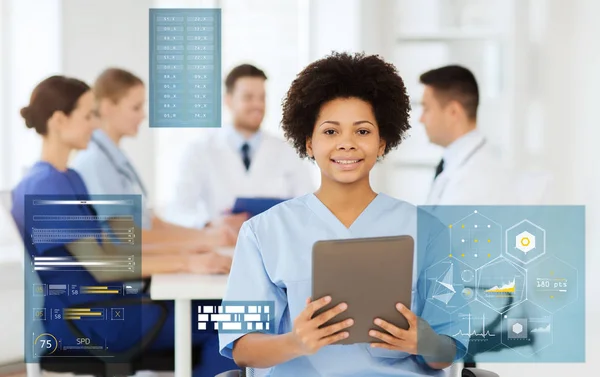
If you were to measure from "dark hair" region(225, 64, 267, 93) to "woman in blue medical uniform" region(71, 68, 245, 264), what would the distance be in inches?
7.9

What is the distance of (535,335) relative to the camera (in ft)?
5.94

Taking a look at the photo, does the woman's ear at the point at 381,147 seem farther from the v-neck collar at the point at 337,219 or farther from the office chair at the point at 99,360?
the office chair at the point at 99,360

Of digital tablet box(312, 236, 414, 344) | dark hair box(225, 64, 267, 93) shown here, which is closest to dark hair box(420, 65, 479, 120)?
dark hair box(225, 64, 267, 93)

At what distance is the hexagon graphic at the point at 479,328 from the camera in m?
1.78

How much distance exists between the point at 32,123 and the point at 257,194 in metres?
0.56

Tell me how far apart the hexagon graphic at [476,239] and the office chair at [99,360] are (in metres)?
0.66

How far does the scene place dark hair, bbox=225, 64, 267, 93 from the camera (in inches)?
71.1

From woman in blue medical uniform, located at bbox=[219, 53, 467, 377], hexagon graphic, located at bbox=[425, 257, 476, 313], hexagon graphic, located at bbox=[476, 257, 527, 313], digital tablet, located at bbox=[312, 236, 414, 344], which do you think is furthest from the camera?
hexagon graphic, located at bbox=[476, 257, 527, 313]

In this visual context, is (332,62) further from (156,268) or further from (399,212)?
(156,268)


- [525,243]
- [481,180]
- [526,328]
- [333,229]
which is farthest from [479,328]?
[333,229]

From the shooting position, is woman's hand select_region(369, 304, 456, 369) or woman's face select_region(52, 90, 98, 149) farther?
woman's face select_region(52, 90, 98, 149)

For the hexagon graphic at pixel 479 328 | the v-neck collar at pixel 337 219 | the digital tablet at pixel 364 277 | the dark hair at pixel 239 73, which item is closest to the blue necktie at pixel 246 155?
the dark hair at pixel 239 73

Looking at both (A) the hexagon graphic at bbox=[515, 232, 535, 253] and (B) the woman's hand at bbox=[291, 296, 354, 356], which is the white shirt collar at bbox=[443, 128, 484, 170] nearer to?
(A) the hexagon graphic at bbox=[515, 232, 535, 253]

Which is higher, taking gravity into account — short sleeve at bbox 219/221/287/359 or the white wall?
the white wall
